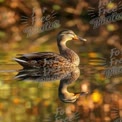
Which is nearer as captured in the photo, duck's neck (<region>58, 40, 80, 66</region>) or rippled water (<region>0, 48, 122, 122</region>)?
rippled water (<region>0, 48, 122, 122</region>)

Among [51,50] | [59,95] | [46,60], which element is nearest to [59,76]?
[46,60]

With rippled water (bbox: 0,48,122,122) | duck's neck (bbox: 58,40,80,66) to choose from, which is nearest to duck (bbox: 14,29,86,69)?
duck's neck (bbox: 58,40,80,66)

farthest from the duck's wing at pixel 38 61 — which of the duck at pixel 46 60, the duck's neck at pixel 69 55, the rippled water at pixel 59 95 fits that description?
the duck's neck at pixel 69 55

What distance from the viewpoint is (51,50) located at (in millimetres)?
10125

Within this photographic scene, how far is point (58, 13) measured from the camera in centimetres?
1574

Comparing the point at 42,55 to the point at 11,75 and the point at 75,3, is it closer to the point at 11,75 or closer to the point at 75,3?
the point at 11,75

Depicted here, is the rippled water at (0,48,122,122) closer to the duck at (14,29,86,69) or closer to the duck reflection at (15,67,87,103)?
the duck reflection at (15,67,87,103)

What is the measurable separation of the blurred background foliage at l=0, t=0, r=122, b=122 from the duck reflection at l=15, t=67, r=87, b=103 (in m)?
0.08

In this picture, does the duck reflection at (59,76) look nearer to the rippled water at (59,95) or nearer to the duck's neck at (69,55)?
the rippled water at (59,95)

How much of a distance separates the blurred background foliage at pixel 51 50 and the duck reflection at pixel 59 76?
81 mm

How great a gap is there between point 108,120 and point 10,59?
337 cm

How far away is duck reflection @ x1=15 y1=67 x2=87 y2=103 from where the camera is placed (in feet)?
22.9

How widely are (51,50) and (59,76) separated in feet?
7.27

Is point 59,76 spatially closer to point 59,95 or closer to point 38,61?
point 38,61
